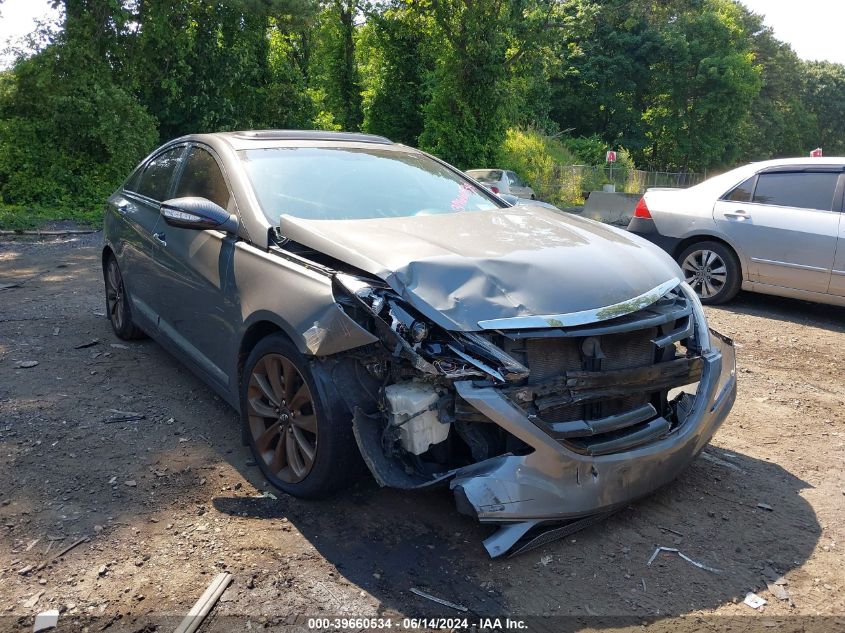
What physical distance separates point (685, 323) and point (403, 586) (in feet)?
5.88

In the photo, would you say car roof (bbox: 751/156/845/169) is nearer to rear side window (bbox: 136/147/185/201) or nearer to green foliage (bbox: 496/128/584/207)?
rear side window (bbox: 136/147/185/201)

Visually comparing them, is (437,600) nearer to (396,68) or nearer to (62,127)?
(62,127)

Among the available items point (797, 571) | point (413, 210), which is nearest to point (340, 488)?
point (413, 210)

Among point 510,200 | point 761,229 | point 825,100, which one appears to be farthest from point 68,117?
point 825,100

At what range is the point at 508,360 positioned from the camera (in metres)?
2.87

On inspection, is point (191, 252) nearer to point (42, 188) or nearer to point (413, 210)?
point (413, 210)

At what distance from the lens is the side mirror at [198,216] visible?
150 inches

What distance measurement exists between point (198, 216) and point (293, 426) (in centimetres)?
125

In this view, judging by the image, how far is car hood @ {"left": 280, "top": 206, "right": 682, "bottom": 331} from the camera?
9.73 ft

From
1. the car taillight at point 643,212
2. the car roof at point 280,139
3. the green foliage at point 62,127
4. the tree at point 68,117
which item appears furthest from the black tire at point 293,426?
the tree at point 68,117

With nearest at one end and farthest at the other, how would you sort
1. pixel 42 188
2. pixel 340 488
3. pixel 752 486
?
pixel 340 488 → pixel 752 486 → pixel 42 188

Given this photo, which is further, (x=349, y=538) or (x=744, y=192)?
(x=744, y=192)

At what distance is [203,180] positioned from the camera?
14.6 ft

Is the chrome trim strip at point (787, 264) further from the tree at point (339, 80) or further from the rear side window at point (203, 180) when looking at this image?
the tree at point (339, 80)
